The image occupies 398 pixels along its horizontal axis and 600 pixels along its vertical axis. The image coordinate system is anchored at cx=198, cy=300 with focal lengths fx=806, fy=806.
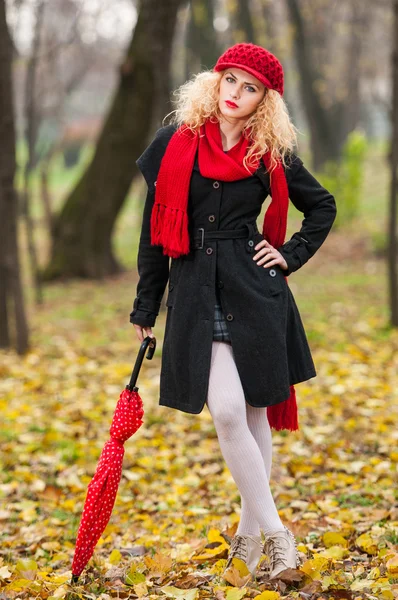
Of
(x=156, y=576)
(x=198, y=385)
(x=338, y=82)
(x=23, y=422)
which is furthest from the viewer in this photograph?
(x=338, y=82)

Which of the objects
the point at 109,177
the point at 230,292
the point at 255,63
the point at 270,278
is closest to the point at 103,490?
the point at 230,292

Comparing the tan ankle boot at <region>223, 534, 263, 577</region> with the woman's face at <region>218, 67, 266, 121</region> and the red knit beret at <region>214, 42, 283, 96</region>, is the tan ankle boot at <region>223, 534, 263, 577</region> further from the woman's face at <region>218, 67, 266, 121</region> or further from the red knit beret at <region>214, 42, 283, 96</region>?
the red knit beret at <region>214, 42, 283, 96</region>

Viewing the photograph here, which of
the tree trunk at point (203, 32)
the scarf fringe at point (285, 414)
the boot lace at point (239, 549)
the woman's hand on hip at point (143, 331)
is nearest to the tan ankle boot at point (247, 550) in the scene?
the boot lace at point (239, 549)

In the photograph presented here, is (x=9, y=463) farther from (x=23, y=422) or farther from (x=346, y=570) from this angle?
(x=346, y=570)

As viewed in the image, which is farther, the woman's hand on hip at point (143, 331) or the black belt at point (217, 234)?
the woman's hand on hip at point (143, 331)

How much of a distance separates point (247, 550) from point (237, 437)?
1.76 feet

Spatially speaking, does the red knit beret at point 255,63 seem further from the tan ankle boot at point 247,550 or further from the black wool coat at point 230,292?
the tan ankle boot at point 247,550

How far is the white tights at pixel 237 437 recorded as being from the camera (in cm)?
302

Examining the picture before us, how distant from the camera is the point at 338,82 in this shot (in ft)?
98.0

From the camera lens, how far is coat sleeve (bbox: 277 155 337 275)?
3209mm

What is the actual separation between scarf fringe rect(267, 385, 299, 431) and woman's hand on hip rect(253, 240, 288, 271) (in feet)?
1.92

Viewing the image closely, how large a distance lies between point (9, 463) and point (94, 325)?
14.6 ft

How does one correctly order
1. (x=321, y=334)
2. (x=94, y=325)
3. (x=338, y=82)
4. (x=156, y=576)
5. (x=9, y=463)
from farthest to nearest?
(x=338, y=82)
(x=94, y=325)
(x=321, y=334)
(x=9, y=463)
(x=156, y=576)

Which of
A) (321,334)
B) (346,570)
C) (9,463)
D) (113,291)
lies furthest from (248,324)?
(113,291)
